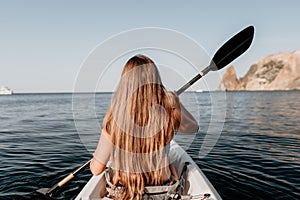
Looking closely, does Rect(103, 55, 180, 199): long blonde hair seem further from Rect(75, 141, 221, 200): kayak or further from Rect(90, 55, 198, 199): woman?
Rect(75, 141, 221, 200): kayak

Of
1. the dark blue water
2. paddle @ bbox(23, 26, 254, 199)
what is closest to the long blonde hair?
the dark blue water

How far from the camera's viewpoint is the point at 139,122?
2326 millimetres

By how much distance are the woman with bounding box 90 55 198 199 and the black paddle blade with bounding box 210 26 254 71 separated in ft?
6.11

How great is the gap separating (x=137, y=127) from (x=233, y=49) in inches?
97.3

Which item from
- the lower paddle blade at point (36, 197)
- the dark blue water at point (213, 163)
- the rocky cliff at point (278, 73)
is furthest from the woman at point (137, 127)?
the rocky cliff at point (278, 73)

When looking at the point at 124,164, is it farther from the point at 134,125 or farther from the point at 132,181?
the point at 134,125

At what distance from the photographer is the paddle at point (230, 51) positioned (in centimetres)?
397

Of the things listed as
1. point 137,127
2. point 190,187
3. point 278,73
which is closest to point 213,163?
point 190,187

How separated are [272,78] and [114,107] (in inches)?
4524

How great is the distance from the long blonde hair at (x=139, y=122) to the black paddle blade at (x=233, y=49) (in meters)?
1.90

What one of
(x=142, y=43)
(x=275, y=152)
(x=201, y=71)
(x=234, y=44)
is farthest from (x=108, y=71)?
(x=275, y=152)

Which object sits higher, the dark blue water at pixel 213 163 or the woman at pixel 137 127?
the woman at pixel 137 127

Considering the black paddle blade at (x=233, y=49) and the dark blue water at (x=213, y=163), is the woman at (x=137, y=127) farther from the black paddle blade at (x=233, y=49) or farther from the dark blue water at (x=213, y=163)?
the black paddle blade at (x=233, y=49)

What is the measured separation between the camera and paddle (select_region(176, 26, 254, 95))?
13.0ft
